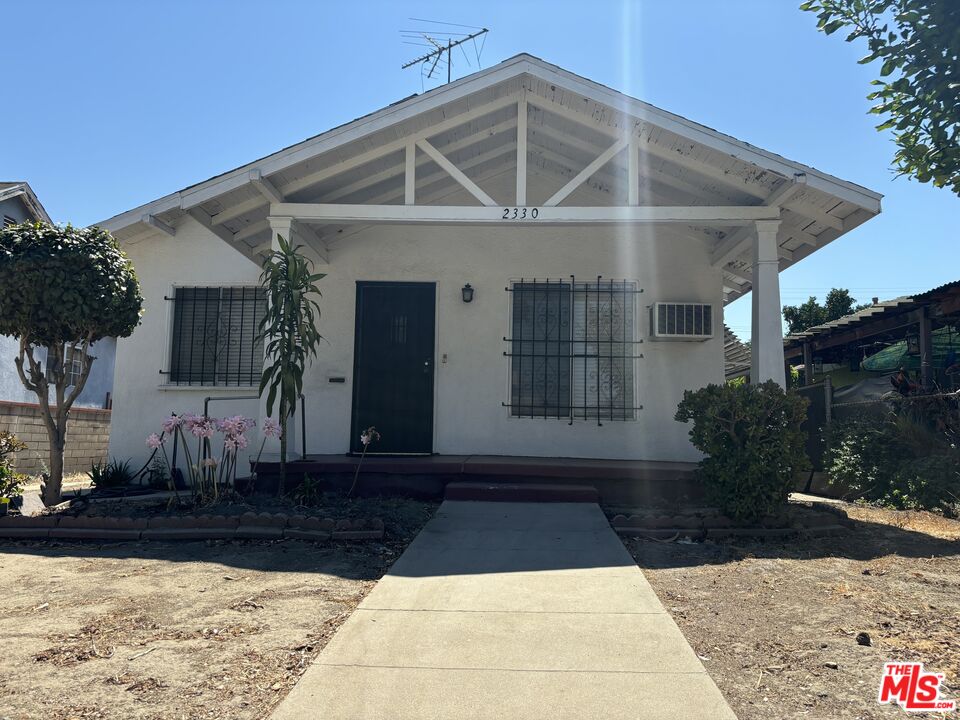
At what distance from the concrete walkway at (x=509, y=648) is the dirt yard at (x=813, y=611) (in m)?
0.19

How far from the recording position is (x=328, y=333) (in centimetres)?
884

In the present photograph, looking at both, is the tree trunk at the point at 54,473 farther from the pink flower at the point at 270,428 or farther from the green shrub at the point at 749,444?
the green shrub at the point at 749,444

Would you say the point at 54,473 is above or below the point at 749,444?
below

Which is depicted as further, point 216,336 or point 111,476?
point 216,336

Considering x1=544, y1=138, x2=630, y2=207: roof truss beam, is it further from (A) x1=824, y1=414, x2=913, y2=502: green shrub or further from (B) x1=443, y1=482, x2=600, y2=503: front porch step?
(A) x1=824, y1=414, x2=913, y2=502: green shrub

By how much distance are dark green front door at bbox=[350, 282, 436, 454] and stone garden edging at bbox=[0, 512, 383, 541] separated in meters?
2.89

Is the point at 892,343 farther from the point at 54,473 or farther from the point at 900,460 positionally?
the point at 54,473

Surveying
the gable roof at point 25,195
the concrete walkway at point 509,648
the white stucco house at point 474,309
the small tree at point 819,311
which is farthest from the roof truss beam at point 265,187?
the small tree at point 819,311

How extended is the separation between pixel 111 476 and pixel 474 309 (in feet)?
15.8

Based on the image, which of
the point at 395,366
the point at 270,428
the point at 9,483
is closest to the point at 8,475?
the point at 9,483

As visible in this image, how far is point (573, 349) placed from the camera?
8.81 m

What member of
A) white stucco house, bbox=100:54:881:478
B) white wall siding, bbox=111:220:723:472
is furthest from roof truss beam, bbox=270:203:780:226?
white wall siding, bbox=111:220:723:472

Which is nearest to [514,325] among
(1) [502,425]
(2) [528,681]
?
(1) [502,425]

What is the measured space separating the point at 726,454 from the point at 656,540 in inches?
39.1
